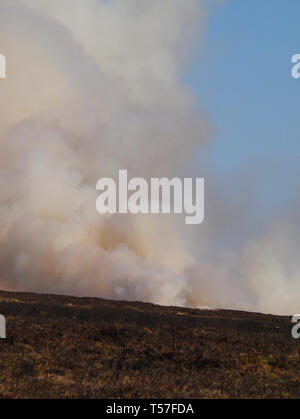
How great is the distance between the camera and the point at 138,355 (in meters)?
35.5

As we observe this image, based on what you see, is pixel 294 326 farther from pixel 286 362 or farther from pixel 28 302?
pixel 28 302

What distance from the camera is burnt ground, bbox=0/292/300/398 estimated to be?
27.4m

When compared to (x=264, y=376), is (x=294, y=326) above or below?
above

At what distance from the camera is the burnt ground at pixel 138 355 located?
89.9ft
